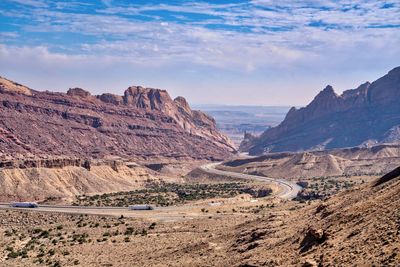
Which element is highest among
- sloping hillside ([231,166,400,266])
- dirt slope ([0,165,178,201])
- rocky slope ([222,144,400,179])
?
sloping hillside ([231,166,400,266])

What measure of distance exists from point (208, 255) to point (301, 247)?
424 inches

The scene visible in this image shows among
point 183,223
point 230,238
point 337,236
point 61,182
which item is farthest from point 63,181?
point 337,236

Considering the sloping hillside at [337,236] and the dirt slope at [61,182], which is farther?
the dirt slope at [61,182]

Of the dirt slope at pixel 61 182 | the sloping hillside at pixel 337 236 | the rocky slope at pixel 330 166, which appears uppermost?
the sloping hillside at pixel 337 236

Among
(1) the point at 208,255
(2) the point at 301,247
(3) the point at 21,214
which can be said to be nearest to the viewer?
(2) the point at 301,247

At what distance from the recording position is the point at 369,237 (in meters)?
30.2

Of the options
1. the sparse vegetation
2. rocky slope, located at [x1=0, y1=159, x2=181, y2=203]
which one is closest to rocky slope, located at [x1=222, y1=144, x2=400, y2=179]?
rocky slope, located at [x1=0, y1=159, x2=181, y2=203]

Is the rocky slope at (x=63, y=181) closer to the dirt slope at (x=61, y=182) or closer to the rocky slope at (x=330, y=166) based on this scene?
the dirt slope at (x=61, y=182)

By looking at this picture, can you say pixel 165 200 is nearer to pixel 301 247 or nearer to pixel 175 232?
pixel 175 232

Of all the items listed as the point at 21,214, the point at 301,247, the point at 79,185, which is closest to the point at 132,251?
the point at 301,247

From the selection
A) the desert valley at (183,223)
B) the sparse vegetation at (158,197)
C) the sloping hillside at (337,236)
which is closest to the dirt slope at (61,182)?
the desert valley at (183,223)

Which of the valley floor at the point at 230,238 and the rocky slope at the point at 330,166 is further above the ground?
the valley floor at the point at 230,238

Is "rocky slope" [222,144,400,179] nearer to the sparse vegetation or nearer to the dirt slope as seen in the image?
the sparse vegetation

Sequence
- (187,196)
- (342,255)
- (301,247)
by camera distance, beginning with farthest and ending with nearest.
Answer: (187,196), (301,247), (342,255)
